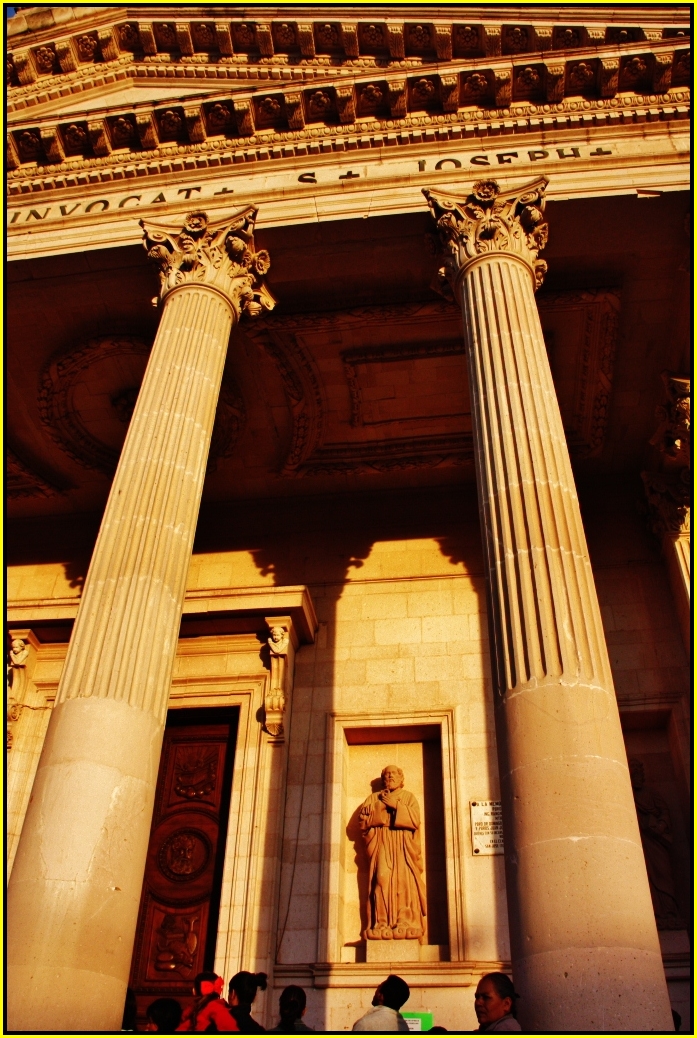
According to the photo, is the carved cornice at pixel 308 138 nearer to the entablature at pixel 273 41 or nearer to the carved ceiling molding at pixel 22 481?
the entablature at pixel 273 41

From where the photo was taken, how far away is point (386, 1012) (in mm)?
5668

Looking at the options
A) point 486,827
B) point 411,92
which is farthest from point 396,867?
point 411,92

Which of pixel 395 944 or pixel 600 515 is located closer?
pixel 395 944

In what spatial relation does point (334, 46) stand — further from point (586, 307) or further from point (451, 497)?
point (451, 497)

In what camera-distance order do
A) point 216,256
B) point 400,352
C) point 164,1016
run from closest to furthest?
point 164,1016 → point 216,256 → point 400,352

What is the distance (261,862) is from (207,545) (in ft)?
20.1

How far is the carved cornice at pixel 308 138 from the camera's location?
11.9 m

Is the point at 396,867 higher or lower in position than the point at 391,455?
lower

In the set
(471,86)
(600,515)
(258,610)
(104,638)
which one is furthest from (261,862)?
(471,86)

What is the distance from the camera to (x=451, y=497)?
15.8 metres

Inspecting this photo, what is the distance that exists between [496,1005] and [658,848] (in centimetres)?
760

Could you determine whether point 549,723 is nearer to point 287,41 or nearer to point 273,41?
point 287,41

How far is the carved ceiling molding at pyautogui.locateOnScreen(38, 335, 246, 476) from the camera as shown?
46.2 feet

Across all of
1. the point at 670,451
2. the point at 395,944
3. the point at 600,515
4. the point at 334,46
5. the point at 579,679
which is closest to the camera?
the point at 579,679
